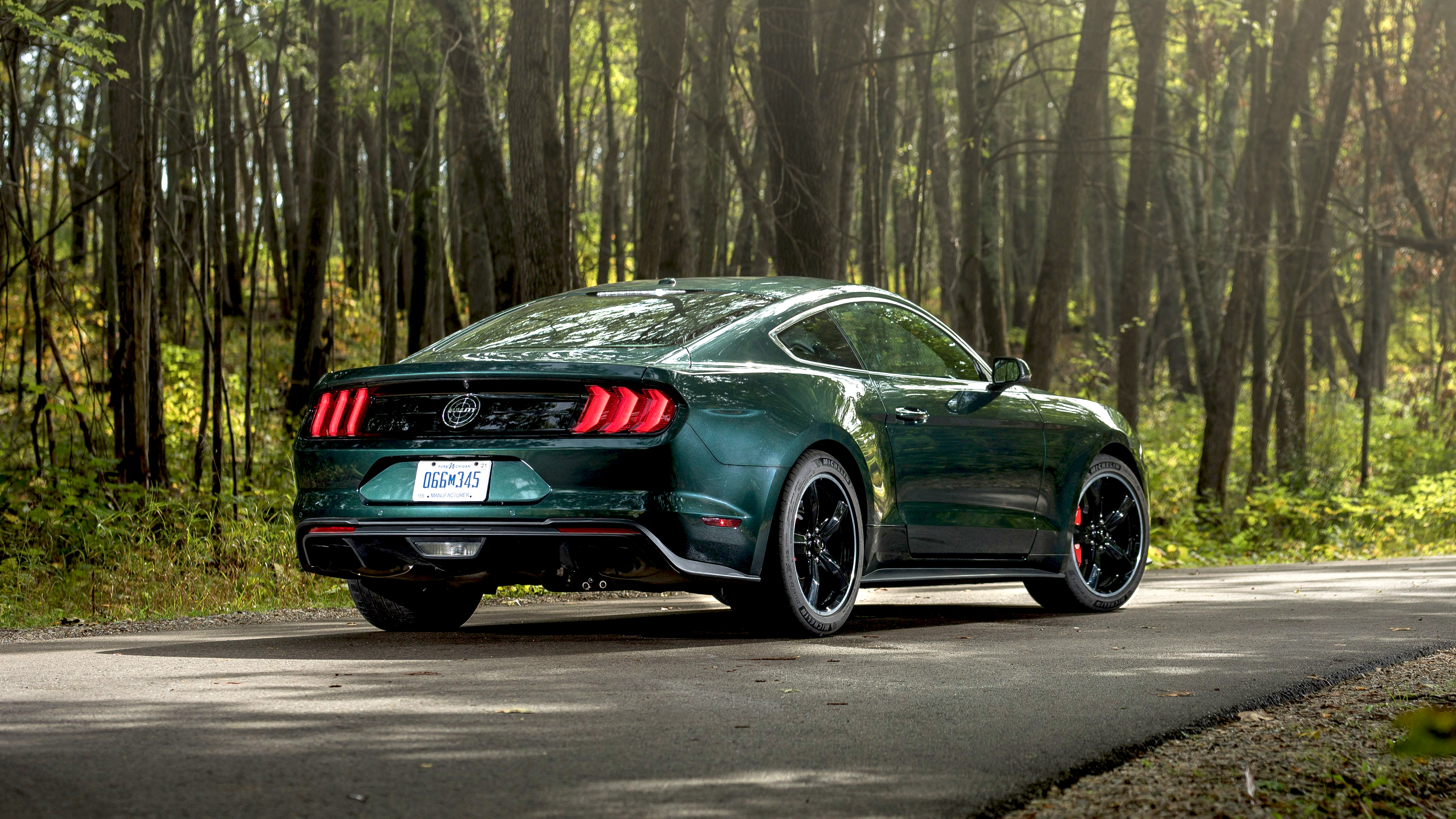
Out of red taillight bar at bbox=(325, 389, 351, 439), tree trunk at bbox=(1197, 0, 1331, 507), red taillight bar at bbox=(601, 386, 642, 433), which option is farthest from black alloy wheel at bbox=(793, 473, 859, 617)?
tree trunk at bbox=(1197, 0, 1331, 507)

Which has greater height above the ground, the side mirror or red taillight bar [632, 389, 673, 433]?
the side mirror

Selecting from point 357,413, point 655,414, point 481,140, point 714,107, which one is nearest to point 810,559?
point 655,414

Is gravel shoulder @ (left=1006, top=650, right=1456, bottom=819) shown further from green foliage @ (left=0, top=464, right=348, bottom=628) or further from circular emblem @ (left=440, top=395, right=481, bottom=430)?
green foliage @ (left=0, top=464, right=348, bottom=628)

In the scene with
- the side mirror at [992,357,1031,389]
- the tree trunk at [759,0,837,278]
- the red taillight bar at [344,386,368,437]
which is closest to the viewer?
the red taillight bar at [344,386,368,437]

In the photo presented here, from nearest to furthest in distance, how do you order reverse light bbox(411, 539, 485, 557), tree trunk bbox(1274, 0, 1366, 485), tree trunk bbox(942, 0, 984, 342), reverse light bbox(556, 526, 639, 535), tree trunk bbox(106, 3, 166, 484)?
reverse light bbox(556, 526, 639, 535)
reverse light bbox(411, 539, 485, 557)
tree trunk bbox(106, 3, 166, 484)
tree trunk bbox(942, 0, 984, 342)
tree trunk bbox(1274, 0, 1366, 485)

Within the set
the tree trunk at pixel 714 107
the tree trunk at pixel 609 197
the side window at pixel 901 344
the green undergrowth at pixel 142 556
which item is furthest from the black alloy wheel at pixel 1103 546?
the tree trunk at pixel 609 197

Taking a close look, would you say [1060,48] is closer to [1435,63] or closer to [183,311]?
[1435,63]

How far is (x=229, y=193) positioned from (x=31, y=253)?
20.7 meters

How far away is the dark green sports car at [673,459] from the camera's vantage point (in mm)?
6105

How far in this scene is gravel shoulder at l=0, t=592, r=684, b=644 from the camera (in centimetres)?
764

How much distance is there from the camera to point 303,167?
2392cm

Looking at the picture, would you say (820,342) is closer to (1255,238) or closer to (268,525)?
(268,525)

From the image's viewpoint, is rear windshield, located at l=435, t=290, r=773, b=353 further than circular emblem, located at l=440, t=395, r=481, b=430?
Yes

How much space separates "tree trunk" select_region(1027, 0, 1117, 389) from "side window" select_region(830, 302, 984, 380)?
9.70 m
